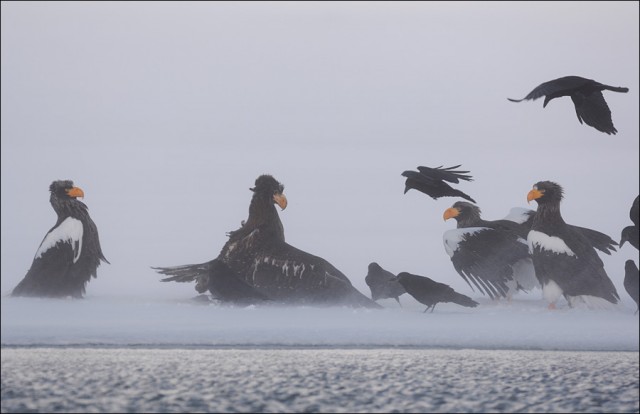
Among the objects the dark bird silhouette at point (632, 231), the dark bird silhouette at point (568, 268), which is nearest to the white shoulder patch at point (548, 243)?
the dark bird silhouette at point (568, 268)

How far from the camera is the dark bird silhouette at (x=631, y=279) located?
17000mm

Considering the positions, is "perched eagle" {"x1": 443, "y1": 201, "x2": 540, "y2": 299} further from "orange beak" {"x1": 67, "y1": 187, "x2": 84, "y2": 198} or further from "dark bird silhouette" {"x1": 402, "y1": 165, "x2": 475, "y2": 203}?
"orange beak" {"x1": 67, "y1": 187, "x2": 84, "y2": 198}

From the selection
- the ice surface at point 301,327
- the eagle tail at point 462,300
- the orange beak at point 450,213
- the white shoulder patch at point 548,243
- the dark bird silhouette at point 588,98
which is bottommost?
the ice surface at point 301,327

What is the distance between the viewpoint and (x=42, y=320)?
15508 mm

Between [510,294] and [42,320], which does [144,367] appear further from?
[510,294]

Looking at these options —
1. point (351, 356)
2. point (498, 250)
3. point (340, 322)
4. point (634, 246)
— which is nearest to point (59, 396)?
point (340, 322)

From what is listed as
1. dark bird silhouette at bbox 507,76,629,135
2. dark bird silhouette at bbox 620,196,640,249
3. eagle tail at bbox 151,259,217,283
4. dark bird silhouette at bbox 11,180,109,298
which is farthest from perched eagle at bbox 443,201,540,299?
dark bird silhouette at bbox 11,180,109,298

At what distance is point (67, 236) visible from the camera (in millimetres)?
17328

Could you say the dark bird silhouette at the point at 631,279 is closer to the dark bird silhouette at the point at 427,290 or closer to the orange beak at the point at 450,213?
the dark bird silhouette at the point at 427,290

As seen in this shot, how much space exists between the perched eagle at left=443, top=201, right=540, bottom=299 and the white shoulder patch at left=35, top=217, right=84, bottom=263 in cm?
590

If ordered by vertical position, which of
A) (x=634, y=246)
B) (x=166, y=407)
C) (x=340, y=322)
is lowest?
(x=166, y=407)

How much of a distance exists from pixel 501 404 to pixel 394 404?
4.62ft

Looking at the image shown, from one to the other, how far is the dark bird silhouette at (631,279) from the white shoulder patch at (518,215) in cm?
225

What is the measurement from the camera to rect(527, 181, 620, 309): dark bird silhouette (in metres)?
17.0
